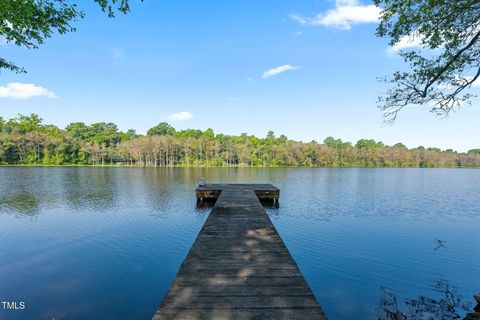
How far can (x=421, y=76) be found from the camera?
315 inches

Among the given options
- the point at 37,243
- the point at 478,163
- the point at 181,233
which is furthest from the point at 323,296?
the point at 478,163

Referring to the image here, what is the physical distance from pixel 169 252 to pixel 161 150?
77557mm

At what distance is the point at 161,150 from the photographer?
83625 millimetres

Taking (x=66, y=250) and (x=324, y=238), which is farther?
(x=324, y=238)

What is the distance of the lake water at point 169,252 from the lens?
22.0 feet

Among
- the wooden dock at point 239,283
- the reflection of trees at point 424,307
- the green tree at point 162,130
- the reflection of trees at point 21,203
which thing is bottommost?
the reflection of trees at point 424,307

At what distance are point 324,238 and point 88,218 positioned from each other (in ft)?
43.0

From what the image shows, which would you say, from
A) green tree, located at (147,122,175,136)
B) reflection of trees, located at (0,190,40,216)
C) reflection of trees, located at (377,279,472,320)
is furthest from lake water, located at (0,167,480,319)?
green tree, located at (147,122,175,136)

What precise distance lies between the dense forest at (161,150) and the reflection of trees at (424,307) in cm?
8019

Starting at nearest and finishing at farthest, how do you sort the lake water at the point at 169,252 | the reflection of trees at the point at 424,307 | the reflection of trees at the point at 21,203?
the reflection of trees at the point at 424,307, the lake water at the point at 169,252, the reflection of trees at the point at 21,203

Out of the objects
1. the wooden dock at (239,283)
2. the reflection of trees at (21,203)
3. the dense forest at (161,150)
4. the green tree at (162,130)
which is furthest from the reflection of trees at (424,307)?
the green tree at (162,130)

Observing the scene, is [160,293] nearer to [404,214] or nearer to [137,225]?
[137,225]

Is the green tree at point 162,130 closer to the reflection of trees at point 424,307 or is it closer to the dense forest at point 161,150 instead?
the dense forest at point 161,150

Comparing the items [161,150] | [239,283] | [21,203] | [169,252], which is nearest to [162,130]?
[161,150]
